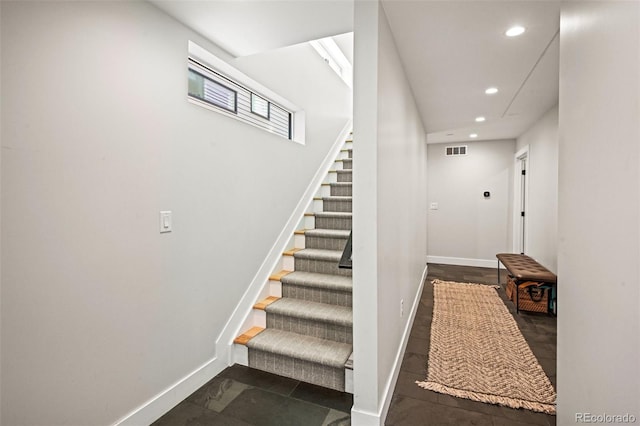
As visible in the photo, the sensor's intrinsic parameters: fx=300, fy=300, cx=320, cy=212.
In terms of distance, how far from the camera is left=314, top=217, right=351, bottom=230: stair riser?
3203 millimetres

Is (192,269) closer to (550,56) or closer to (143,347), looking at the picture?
(143,347)

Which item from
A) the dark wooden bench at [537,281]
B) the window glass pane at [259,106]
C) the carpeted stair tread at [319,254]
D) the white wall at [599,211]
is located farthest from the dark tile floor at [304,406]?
the window glass pane at [259,106]

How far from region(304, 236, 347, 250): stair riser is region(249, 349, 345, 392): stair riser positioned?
1164mm

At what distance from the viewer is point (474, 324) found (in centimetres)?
302

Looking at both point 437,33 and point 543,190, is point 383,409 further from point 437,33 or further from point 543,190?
point 543,190

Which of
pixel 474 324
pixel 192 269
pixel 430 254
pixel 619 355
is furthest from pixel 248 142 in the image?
pixel 430 254

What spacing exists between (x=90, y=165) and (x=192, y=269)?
0.86 m

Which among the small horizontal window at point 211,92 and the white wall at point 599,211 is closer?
the white wall at point 599,211

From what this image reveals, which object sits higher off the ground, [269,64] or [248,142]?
[269,64]

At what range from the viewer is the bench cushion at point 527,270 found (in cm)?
328

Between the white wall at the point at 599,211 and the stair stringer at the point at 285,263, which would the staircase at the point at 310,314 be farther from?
the white wall at the point at 599,211

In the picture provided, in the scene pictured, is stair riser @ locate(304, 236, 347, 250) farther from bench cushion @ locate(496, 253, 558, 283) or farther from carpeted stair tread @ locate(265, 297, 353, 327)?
bench cushion @ locate(496, 253, 558, 283)

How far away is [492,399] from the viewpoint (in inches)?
74.7

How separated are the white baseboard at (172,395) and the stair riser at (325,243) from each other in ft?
4.35
